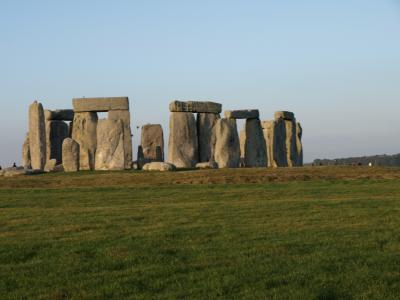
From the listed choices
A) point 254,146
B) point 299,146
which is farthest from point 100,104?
point 299,146

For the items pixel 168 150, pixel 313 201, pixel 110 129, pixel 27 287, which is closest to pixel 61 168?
pixel 110 129

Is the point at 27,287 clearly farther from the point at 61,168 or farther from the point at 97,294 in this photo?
the point at 61,168

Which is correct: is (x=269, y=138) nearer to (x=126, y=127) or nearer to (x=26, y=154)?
(x=126, y=127)

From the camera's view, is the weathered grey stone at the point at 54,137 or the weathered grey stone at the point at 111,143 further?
the weathered grey stone at the point at 54,137

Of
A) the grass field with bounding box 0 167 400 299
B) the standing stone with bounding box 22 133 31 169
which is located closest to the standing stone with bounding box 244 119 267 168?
the standing stone with bounding box 22 133 31 169

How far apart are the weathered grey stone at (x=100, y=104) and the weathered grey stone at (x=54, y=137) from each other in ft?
11.6

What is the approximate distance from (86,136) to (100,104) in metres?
1.57

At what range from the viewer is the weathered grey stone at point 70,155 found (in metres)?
30.1

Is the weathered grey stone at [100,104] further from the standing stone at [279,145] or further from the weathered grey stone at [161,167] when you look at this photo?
the standing stone at [279,145]

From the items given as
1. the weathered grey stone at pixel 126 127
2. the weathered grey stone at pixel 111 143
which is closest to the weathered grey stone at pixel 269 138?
the weathered grey stone at pixel 126 127

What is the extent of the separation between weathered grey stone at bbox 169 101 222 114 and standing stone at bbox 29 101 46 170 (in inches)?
248

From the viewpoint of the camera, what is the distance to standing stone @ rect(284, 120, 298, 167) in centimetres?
3894

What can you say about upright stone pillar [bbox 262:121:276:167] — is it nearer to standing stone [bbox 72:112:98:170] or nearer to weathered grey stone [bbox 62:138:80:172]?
standing stone [bbox 72:112:98:170]

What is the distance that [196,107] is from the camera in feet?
108
